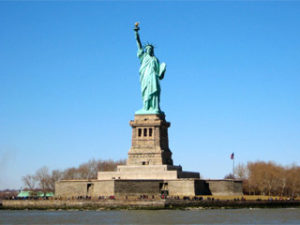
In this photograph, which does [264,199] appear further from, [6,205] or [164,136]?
[6,205]

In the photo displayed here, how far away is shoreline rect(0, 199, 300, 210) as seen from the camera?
187 ft

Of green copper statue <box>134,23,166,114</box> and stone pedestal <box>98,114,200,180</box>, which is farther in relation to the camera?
green copper statue <box>134,23,166,114</box>

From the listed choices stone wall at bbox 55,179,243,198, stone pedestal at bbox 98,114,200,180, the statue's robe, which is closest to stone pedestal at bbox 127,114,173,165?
stone pedestal at bbox 98,114,200,180

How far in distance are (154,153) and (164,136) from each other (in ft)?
11.1

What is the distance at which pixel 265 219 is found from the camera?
154ft

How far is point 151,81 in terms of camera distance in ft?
222

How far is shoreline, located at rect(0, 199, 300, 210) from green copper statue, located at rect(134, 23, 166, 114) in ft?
41.1

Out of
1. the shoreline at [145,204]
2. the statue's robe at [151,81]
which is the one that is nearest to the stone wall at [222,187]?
the shoreline at [145,204]

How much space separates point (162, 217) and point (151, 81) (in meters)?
21.9

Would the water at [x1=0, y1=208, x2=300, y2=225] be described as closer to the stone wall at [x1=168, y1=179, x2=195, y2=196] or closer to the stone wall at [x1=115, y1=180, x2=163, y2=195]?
the stone wall at [x1=115, y1=180, x2=163, y2=195]

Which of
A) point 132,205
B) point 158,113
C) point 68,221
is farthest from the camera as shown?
point 158,113

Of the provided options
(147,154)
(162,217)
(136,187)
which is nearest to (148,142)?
(147,154)

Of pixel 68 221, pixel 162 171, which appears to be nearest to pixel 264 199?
pixel 162 171

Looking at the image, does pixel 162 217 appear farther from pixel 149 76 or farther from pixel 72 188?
pixel 149 76
